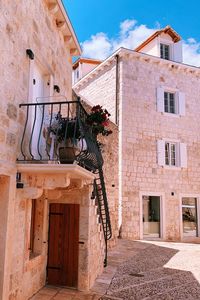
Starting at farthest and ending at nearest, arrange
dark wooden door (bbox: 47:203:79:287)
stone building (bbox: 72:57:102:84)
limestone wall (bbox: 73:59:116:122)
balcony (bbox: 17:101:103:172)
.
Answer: stone building (bbox: 72:57:102:84)
limestone wall (bbox: 73:59:116:122)
dark wooden door (bbox: 47:203:79:287)
balcony (bbox: 17:101:103:172)

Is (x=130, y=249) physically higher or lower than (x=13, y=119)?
lower

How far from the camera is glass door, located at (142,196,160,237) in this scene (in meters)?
13.3

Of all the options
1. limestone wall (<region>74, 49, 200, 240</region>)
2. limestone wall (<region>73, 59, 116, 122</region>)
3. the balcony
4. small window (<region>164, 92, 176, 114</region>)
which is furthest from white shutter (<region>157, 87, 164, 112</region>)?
the balcony

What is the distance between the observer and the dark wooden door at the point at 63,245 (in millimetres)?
5828

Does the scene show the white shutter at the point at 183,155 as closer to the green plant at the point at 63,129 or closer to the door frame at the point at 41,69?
the door frame at the point at 41,69

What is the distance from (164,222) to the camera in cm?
1350

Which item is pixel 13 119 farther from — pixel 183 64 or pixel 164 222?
pixel 183 64

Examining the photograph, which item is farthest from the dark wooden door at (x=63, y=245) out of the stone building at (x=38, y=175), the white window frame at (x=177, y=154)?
the white window frame at (x=177, y=154)

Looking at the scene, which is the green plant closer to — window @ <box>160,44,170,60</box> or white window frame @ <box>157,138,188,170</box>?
white window frame @ <box>157,138,188,170</box>

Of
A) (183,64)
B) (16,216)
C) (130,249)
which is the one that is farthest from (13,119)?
(183,64)

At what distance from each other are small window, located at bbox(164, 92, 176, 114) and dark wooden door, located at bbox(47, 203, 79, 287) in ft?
35.1

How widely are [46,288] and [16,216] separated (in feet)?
7.10

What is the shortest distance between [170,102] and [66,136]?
450 inches

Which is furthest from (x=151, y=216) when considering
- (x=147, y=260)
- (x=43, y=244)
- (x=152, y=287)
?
(x=43, y=244)
